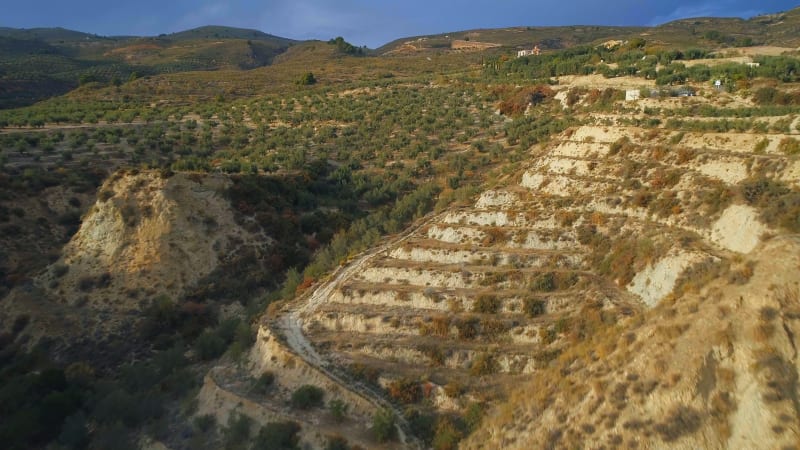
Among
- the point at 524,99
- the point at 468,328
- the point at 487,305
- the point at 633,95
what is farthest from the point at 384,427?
the point at 524,99

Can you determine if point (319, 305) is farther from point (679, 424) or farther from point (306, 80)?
point (306, 80)

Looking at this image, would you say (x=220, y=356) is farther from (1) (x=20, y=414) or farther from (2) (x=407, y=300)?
(2) (x=407, y=300)

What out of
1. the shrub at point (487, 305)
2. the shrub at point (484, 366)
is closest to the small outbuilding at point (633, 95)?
the shrub at point (487, 305)

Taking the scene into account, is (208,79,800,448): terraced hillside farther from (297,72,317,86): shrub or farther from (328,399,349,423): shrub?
(297,72,317,86): shrub

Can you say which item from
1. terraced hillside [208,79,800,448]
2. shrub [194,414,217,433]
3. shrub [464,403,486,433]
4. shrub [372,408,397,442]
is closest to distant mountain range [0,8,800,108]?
terraced hillside [208,79,800,448]

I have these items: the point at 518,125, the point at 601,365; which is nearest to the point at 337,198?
the point at 518,125

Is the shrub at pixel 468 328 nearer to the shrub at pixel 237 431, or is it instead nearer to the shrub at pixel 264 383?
the shrub at pixel 264 383
